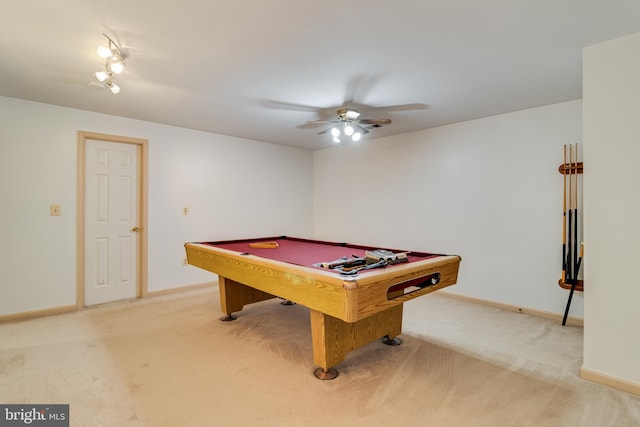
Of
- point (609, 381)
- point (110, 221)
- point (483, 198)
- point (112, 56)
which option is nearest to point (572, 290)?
point (609, 381)

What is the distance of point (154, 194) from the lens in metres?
3.87

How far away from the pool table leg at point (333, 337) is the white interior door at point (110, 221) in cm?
284

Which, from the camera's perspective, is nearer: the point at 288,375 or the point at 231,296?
the point at 288,375

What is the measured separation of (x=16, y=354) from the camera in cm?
229

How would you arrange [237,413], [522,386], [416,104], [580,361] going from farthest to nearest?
[416,104]
[580,361]
[522,386]
[237,413]

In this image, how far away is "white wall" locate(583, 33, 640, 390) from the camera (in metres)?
1.85

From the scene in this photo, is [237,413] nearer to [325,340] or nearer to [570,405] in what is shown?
[325,340]

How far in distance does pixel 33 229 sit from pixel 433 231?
450 centimetres

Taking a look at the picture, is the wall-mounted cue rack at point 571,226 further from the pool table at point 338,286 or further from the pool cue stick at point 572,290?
the pool table at point 338,286

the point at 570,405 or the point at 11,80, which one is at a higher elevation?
the point at 11,80

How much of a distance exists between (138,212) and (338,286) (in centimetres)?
328

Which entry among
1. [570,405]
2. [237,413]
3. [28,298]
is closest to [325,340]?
[237,413]

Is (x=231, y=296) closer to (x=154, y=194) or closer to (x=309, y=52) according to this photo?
(x=154, y=194)

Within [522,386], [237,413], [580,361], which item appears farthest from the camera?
[580,361]
